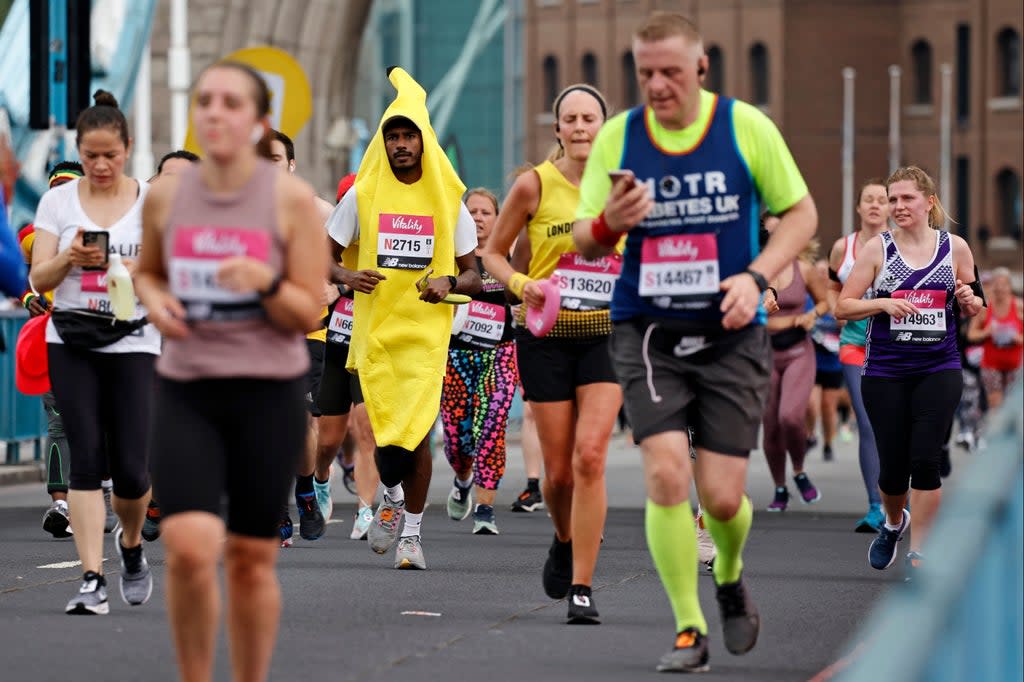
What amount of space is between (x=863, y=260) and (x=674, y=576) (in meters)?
3.71

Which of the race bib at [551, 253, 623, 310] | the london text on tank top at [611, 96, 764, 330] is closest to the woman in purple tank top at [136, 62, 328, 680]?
the london text on tank top at [611, 96, 764, 330]

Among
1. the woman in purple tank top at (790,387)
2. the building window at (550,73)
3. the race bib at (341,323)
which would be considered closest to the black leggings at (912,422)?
the race bib at (341,323)

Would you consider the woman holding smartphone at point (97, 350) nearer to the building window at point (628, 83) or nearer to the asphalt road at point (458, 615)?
the asphalt road at point (458, 615)

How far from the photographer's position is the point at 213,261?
17.8 feet

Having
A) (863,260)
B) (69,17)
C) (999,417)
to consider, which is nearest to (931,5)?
(69,17)

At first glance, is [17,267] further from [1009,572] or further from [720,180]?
[720,180]

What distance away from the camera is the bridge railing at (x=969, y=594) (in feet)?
9.23

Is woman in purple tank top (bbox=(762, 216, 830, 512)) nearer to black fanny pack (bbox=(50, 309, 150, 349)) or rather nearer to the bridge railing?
black fanny pack (bbox=(50, 309, 150, 349))

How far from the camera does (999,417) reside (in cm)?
452

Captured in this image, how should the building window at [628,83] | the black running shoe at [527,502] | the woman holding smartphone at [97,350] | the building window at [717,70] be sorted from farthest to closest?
the building window at [628,83] < the building window at [717,70] < the black running shoe at [527,502] < the woman holding smartphone at [97,350]

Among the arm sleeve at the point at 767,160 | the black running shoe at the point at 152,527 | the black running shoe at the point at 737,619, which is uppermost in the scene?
the arm sleeve at the point at 767,160

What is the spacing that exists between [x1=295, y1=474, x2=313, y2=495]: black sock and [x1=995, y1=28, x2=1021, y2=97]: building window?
75656 millimetres

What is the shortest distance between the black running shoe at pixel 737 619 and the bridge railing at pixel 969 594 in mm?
2150

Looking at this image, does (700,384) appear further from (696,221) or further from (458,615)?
(458,615)
